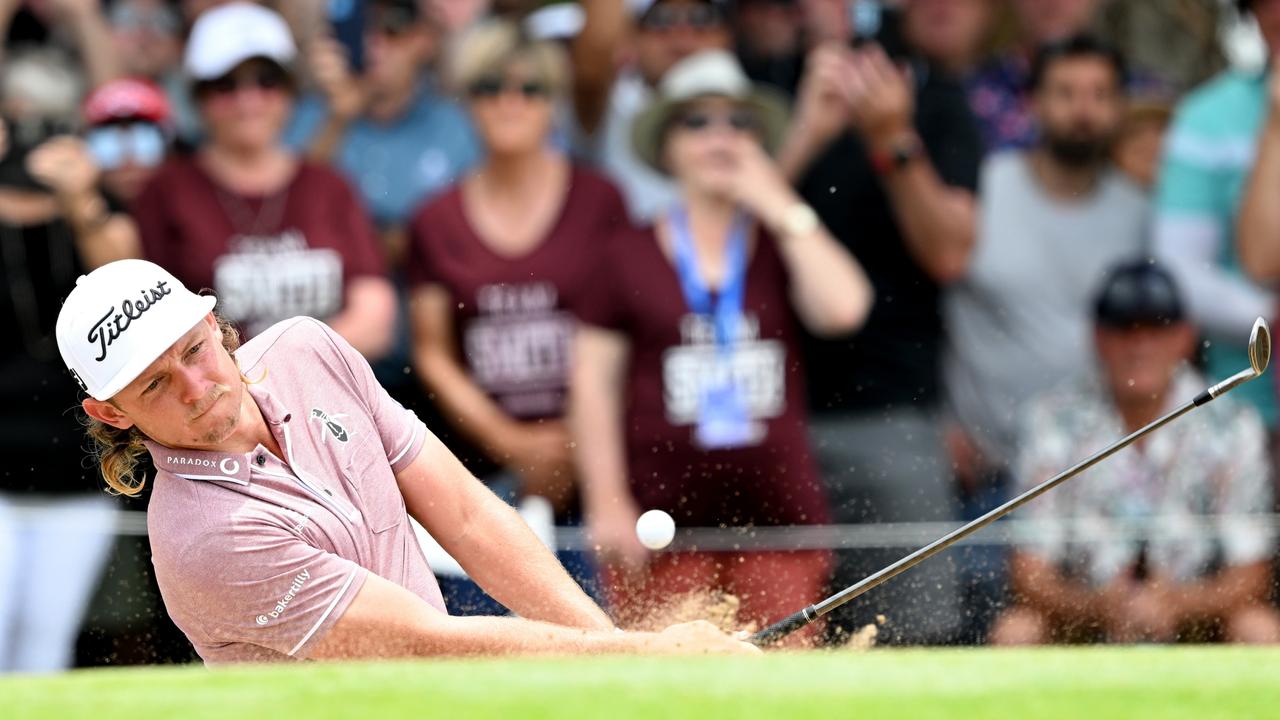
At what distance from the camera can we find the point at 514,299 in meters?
6.67

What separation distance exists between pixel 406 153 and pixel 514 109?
59 cm

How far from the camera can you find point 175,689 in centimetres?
381

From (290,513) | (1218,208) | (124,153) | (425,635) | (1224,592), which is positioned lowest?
(1224,592)

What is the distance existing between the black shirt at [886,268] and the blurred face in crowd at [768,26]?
516 mm

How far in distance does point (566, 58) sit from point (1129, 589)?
2.78 meters

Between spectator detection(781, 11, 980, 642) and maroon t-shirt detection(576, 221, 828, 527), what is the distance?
0.16 m

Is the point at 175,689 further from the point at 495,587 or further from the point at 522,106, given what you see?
the point at 522,106

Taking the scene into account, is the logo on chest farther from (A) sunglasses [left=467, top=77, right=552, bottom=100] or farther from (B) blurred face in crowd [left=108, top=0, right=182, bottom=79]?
(B) blurred face in crowd [left=108, top=0, right=182, bottom=79]

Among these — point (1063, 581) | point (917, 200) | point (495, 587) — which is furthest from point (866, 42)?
point (495, 587)

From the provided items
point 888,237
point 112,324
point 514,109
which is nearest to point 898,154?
point 888,237

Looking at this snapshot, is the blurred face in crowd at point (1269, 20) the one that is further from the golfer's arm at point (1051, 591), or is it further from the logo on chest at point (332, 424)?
the logo on chest at point (332, 424)

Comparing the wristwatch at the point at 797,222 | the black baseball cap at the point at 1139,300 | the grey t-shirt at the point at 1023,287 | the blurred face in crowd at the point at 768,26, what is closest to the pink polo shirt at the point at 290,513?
the wristwatch at the point at 797,222

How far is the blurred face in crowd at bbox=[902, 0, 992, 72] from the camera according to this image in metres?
7.38

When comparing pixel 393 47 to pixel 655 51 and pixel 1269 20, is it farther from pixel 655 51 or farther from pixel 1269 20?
pixel 1269 20
